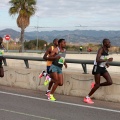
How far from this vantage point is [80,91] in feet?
35.9

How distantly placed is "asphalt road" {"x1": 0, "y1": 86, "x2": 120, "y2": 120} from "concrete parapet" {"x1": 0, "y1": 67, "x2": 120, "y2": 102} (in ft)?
0.81

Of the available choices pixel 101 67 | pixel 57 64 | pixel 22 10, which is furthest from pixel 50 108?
pixel 22 10

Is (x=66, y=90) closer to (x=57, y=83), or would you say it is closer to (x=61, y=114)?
(x=57, y=83)

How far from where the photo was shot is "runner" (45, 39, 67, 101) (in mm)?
10258

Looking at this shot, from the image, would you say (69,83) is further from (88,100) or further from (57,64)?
(88,100)

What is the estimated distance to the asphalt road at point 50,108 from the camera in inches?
316

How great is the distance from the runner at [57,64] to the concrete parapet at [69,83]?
85 centimetres

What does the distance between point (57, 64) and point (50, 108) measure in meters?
1.71

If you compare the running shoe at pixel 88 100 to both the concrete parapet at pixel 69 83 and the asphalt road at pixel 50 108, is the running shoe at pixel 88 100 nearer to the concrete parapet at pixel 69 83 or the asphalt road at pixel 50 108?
the asphalt road at pixel 50 108

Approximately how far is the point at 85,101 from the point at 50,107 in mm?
1323

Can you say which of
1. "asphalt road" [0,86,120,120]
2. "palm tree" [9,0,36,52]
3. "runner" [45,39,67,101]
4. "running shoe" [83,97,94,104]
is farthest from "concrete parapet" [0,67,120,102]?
"palm tree" [9,0,36,52]

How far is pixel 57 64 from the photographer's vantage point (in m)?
10.3

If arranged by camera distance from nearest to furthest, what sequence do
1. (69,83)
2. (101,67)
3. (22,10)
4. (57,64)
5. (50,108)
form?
1. (50,108)
2. (101,67)
3. (57,64)
4. (69,83)
5. (22,10)

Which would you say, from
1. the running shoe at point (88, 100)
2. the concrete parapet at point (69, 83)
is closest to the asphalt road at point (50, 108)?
the running shoe at point (88, 100)
